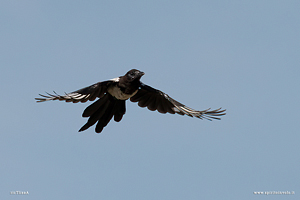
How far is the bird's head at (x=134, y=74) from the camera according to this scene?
562 inches

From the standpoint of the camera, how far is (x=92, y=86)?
14.3 m

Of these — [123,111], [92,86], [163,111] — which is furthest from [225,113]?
[92,86]

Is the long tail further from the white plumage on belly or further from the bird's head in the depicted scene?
the bird's head

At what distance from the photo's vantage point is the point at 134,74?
14336 mm

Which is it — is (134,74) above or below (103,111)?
above

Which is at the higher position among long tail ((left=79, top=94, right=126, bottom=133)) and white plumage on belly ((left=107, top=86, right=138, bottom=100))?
white plumage on belly ((left=107, top=86, right=138, bottom=100))

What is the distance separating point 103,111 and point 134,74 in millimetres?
1367

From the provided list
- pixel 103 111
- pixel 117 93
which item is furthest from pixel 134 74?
pixel 103 111

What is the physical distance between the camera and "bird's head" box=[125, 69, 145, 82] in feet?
46.8

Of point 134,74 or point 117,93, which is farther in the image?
point 117,93

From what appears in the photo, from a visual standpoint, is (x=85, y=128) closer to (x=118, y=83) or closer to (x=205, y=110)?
(x=118, y=83)

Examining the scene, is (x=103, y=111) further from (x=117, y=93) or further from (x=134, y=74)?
(x=134, y=74)

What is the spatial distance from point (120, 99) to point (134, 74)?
3.34 feet

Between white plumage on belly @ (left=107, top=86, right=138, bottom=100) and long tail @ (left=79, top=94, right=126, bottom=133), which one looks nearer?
white plumage on belly @ (left=107, top=86, right=138, bottom=100)
